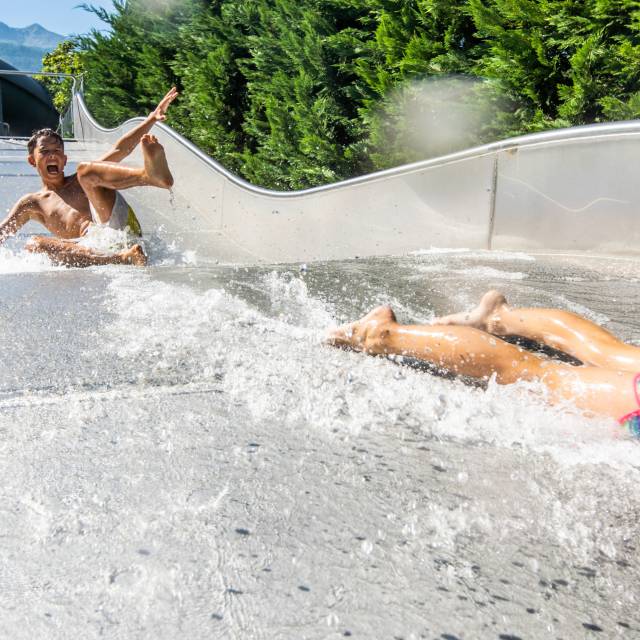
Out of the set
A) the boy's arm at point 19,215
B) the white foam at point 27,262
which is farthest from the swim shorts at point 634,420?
the boy's arm at point 19,215

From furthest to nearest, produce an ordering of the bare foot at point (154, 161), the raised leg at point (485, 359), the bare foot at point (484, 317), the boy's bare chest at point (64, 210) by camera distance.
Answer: the boy's bare chest at point (64, 210) → the bare foot at point (154, 161) → the bare foot at point (484, 317) → the raised leg at point (485, 359)

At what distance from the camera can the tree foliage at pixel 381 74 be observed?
538 cm

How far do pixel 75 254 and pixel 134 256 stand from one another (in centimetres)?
48

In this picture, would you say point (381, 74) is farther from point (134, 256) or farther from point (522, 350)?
point (522, 350)

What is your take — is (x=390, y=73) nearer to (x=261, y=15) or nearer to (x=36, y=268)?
(x=261, y=15)

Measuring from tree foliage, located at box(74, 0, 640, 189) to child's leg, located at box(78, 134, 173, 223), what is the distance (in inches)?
93.5

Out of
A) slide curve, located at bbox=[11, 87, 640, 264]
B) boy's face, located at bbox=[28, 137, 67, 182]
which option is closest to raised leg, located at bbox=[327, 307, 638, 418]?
slide curve, located at bbox=[11, 87, 640, 264]

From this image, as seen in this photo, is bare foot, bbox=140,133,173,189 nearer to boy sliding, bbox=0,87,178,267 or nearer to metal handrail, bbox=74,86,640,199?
boy sliding, bbox=0,87,178,267

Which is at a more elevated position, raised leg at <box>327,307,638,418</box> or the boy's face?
the boy's face

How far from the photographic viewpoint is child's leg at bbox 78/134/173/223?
18.7ft

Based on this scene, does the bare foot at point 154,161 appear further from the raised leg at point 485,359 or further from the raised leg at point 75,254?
the raised leg at point 485,359

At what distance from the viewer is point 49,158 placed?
663 cm

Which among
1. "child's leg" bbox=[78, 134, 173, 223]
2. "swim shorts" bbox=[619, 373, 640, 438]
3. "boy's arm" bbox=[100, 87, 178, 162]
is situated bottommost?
"swim shorts" bbox=[619, 373, 640, 438]

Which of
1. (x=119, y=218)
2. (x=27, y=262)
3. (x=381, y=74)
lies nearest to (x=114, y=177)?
(x=119, y=218)
